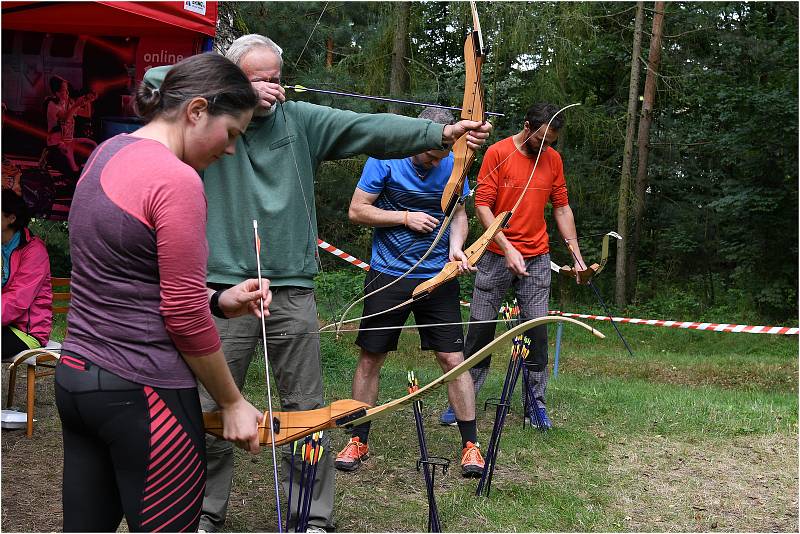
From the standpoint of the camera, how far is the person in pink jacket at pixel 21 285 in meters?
4.09

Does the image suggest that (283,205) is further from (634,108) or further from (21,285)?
(634,108)

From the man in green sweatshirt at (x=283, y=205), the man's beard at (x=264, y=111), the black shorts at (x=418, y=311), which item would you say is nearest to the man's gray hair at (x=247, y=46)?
the man in green sweatshirt at (x=283, y=205)

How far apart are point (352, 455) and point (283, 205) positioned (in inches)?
60.2

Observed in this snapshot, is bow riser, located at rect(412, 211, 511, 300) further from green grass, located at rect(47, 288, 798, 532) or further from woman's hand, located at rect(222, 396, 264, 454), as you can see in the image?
woman's hand, located at rect(222, 396, 264, 454)

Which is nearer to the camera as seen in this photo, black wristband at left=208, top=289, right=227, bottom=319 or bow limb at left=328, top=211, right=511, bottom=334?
black wristband at left=208, top=289, right=227, bottom=319

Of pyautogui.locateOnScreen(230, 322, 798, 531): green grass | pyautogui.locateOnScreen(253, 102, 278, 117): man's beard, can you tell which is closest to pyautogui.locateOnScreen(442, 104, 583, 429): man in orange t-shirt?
pyautogui.locateOnScreen(230, 322, 798, 531): green grass

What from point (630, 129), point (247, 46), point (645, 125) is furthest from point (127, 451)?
point (645, 125)

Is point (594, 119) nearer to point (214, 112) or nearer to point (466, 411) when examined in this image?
point (466, 411)

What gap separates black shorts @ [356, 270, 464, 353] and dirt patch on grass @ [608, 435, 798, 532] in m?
0.97

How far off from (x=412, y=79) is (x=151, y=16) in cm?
835

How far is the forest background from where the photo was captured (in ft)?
38.4

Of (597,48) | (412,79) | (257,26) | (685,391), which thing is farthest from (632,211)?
(685,391)

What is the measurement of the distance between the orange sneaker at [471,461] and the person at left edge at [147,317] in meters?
2.13

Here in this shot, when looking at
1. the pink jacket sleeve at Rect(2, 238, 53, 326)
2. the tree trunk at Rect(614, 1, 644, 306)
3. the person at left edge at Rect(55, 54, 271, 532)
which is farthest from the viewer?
the tree trunk at Rect(614, 1, 644, 306)
